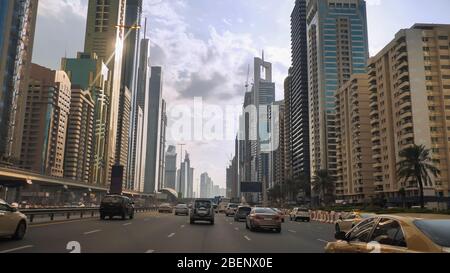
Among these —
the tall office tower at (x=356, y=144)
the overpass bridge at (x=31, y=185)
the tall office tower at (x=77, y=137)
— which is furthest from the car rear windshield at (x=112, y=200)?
the tall office tower at (x=77, y=137)

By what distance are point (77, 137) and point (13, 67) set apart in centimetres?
6704

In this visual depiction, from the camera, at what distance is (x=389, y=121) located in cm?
11056

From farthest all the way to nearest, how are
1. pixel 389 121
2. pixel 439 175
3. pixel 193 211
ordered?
pixel 389 121 < pixel 439 175 < pixel 193 211

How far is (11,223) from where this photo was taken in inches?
567

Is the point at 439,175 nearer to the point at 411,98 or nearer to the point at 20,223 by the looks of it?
the point at 411,98

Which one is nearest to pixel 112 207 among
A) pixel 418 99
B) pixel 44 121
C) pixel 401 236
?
pixel 401 236

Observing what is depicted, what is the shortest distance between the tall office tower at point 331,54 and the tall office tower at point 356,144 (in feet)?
103

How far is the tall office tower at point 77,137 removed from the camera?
187 meters

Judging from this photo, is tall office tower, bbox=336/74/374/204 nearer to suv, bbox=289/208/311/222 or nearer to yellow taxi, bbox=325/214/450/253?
suv, bbox=289/208/311/222

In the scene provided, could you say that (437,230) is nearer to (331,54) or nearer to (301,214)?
(301,214)

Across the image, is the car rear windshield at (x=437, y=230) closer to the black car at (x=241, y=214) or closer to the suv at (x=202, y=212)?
the suv at (x=202, y=212)
